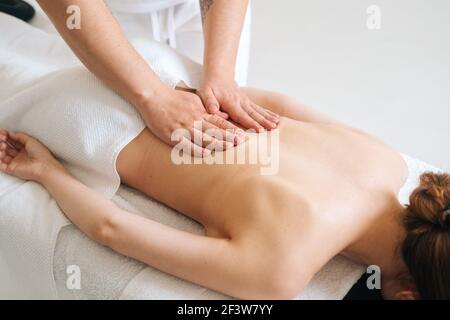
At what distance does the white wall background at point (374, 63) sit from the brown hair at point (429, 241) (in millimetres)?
1078

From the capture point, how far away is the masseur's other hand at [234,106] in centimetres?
113

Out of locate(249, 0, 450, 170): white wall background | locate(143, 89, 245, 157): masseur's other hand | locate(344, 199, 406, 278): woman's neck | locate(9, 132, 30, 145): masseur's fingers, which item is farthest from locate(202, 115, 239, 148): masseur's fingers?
locate(249, 0, 450, 170): white wall background

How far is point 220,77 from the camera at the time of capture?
1.20m

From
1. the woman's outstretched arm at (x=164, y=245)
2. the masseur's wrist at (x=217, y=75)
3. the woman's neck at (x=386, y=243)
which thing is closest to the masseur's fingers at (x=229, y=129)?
the masseur's wrist at (x=217, y=75)

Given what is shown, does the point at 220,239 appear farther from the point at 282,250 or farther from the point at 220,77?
the point at 220,77

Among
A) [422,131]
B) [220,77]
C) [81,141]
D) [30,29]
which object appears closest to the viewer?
[81,141]

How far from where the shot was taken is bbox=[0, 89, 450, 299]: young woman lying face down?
0.87 m

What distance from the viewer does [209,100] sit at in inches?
45.2

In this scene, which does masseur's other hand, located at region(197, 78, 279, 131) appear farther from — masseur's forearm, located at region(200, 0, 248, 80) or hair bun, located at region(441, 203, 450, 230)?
hair bun, located at region(441, 203, 450, 230)

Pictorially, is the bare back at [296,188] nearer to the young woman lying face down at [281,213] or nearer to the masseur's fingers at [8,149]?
the young woman lying face down at [281,213]

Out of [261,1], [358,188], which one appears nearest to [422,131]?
[261,1]

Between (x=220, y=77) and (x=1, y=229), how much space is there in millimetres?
654

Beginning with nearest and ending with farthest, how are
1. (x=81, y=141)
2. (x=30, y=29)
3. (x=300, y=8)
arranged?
(x=81, y=141) < (x=30, y=29) < (x=300, y=8)
